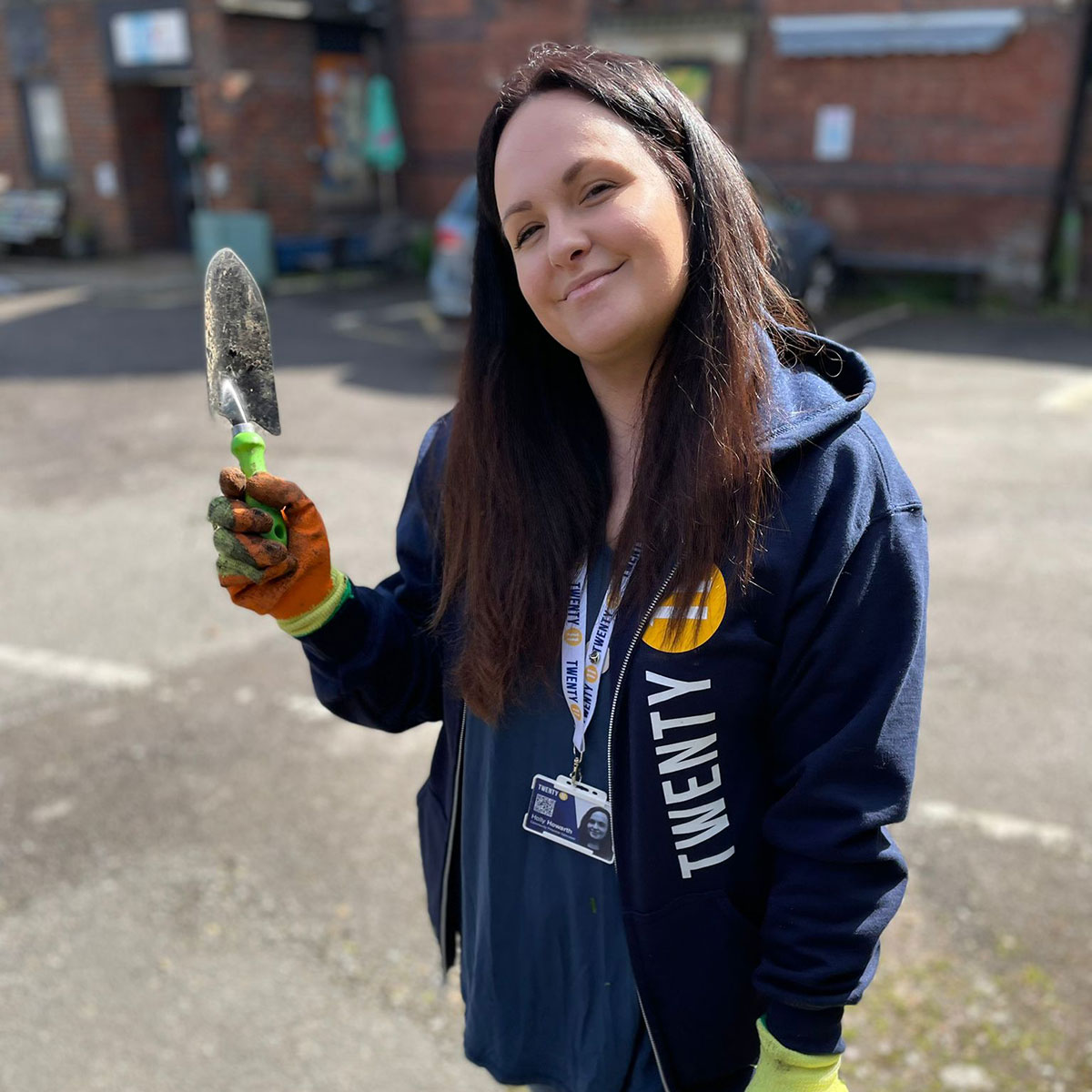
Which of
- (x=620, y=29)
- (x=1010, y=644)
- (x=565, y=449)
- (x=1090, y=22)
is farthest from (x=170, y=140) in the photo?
(x=565, y=449)

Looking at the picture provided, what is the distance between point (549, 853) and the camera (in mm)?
1610

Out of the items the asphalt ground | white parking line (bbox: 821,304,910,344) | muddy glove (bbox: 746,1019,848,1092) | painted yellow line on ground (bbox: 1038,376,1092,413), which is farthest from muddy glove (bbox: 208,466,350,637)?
white parking line (bbox: 821,304,910,344)

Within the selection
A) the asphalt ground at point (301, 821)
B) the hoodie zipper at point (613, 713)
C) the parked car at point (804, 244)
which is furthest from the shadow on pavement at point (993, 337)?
the hoodie zipper at point (613, 713)

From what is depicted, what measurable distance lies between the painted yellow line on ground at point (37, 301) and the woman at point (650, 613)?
501 inches

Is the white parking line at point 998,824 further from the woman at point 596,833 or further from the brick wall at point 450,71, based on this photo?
the brick wall at point 450,71

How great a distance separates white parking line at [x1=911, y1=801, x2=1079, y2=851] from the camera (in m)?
3.35

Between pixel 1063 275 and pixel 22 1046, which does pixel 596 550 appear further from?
pixel 1063 275

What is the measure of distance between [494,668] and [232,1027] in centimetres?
178

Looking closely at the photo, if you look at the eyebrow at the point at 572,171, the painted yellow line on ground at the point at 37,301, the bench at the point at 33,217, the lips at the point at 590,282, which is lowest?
the painted yellow line on ground at the point at 37,301

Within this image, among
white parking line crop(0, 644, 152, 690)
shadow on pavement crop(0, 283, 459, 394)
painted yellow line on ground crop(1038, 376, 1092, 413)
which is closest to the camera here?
white parking line crop(0, 644, 152, 690)

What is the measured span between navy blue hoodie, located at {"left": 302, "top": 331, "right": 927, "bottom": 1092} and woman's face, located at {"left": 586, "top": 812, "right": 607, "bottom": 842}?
0.05 metres

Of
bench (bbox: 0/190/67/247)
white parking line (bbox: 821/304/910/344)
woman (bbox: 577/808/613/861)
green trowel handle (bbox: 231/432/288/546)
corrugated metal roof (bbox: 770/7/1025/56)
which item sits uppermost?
corrugated metal roof (bbox: 770/7/1025/56)

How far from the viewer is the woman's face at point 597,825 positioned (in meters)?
1.53

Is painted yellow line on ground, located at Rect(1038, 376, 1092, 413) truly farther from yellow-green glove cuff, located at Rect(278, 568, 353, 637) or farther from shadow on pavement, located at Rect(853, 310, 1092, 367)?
yellow-green glove cuff, located at Rect(278, 568, 353, 637)
